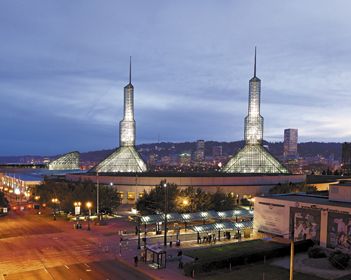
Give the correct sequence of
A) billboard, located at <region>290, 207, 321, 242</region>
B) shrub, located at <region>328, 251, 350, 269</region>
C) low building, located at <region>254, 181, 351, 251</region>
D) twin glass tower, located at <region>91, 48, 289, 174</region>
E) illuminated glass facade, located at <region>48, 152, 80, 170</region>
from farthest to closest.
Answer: illuminated glass facade, located at <region>48, 152, 80, 170</region> → twin glass tower, located at <region>91, 48, 289, 174</region> → billboard, located at <region>290, 207, 321, 242</region> → low building, located at <region>254, 181, 351, 251</region> → shrub, located at <region>328, 251, 350, 269</region>

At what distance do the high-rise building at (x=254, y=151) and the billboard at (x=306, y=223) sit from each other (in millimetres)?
61605

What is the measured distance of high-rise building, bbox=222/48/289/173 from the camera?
104 meters

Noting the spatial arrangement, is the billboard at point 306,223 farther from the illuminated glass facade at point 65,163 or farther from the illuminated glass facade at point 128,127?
the illuminated glass facade at point 65,163

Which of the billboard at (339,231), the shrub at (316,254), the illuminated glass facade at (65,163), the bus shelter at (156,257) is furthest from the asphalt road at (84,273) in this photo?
the illuminated glass facade at (65,163)

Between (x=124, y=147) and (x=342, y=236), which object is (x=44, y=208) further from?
(x=342, y=236)

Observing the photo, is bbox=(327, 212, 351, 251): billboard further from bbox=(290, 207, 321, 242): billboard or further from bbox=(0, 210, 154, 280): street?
bbox=(0, 210, 154, 280): street

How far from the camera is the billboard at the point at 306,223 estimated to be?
39.9 m

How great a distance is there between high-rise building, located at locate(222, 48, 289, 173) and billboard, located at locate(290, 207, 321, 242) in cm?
6161

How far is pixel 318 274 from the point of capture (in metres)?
30.2

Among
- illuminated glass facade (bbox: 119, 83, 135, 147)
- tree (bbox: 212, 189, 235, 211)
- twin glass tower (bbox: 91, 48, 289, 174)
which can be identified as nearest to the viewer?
tree (bbox: 212, 189, 235, 211)

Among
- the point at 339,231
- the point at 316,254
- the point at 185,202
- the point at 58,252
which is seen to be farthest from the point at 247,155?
the point at 58,252

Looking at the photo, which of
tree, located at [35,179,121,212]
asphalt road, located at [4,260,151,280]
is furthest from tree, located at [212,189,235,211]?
asphalt road, located at [4,260,151,280]

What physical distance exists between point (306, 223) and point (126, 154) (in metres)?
71.3

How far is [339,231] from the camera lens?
37688 mm
